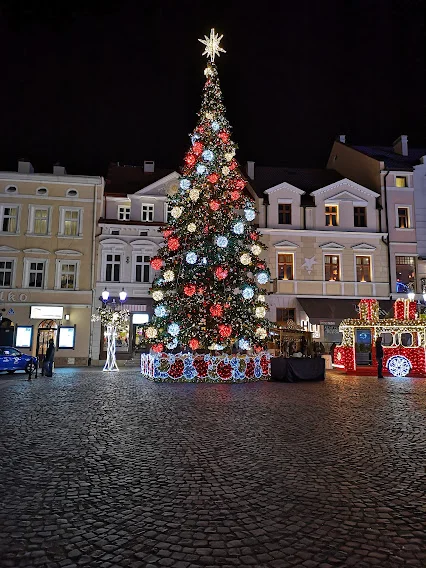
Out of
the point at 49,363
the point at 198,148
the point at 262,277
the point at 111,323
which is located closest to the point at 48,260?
the point at 111,323

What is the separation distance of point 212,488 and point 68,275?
2775 centimetres

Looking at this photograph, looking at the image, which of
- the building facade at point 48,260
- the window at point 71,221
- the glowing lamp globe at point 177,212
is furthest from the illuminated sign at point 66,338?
the glowing lamp globe at point 177,212

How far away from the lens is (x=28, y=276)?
30156mm

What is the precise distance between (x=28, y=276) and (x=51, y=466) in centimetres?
2674

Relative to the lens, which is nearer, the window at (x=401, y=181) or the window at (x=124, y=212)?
the window at (x=401, y=181)

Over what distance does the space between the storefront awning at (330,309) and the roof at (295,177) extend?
8432mm

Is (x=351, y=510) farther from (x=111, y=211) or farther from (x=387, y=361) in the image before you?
(x=111, y=211)

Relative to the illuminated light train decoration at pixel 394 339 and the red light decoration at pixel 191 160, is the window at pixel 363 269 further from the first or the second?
the red light decoration at pixel 191 160

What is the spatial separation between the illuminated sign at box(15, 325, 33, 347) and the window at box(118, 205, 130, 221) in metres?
9.88

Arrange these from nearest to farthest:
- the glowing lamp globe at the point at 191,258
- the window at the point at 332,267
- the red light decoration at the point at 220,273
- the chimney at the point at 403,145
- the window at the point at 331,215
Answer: the red light decoration at the point at 220,273
the glowing lamp globe at the point at 191,258
the window at the point at 332,267
the window at the point at 331,215
the chimney at the point at 403,145

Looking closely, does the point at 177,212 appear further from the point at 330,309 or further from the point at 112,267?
the point at 330,309

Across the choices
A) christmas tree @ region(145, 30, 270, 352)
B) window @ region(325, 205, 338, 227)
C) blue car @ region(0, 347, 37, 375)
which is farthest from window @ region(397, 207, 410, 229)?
blue car @ region(0, 347, 37, 375)

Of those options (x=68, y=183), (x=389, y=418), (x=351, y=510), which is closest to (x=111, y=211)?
(x=68, y=183)

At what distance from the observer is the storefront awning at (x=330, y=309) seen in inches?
1105
